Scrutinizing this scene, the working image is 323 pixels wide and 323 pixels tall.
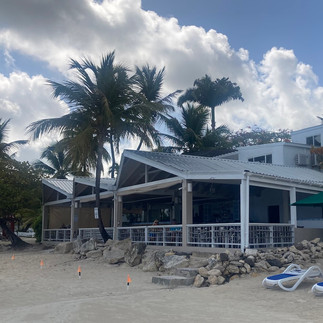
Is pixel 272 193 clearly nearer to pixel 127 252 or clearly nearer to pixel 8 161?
pixel 127 252

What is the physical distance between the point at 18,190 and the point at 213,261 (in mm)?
17095

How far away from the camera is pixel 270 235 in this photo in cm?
1686

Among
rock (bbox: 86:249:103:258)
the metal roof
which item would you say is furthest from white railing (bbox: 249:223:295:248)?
the metal roof

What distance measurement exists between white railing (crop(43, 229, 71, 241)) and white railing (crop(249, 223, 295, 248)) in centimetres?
1447

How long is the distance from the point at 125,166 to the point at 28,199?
970 centimetres

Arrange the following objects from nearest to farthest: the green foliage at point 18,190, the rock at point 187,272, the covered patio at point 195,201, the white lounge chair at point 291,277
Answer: the white lounge chair at point 291,277 < the rock at point 187,272 < the covered patio at point 195,201 < the green foliage at point 18,190

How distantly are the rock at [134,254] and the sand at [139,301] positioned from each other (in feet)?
2.53

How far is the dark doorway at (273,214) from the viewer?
22.5 metres

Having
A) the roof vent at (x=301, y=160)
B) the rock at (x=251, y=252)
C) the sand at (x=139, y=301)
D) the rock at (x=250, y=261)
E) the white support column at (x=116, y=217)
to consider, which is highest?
the roof vent at (x=301, y=160)

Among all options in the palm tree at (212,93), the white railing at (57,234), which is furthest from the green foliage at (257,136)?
the white railing at (57,234)

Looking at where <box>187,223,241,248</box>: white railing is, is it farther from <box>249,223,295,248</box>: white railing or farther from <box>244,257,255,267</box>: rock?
<box>244,257,255,267</box>: rock

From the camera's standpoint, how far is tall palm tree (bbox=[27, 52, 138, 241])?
22469 millimetres

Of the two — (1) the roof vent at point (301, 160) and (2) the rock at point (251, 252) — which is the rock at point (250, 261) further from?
(1) the roof vent at point (301, 160)

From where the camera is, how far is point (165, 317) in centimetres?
950
